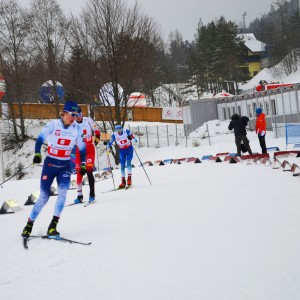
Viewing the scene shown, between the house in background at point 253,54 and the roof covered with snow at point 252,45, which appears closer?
the roof covered with snow at point 252,45

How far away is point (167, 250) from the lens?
548cm

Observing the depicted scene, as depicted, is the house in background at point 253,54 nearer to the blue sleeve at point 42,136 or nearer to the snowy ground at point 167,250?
the snowy ground at point 167,250

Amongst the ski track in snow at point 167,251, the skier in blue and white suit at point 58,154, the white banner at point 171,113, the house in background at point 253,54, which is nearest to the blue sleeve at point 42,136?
the skier in blue and white suit at point 58,154

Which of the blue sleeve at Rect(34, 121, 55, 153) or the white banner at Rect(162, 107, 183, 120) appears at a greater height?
the white banner at Rect(162, 107, 183, 120)

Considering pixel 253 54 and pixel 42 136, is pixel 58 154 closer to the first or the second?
pixel 42 136

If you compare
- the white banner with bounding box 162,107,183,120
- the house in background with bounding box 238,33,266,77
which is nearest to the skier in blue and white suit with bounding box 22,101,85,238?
the white banner with bounding box 162,107,183,120

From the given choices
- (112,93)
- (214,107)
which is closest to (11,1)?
(112,93)

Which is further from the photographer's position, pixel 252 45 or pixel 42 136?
pixel 252 45

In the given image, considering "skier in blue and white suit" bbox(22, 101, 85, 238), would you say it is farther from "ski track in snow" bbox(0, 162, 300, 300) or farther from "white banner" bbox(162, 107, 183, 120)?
"white banner" bbox(162, 107, 183, 120)

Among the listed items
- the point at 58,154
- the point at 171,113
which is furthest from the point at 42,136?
the point at 171,113

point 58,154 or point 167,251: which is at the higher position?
point 58,154

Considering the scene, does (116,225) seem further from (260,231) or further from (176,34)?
(176,34)

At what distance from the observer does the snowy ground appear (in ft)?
13.7

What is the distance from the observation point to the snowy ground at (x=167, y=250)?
13.7 feet
